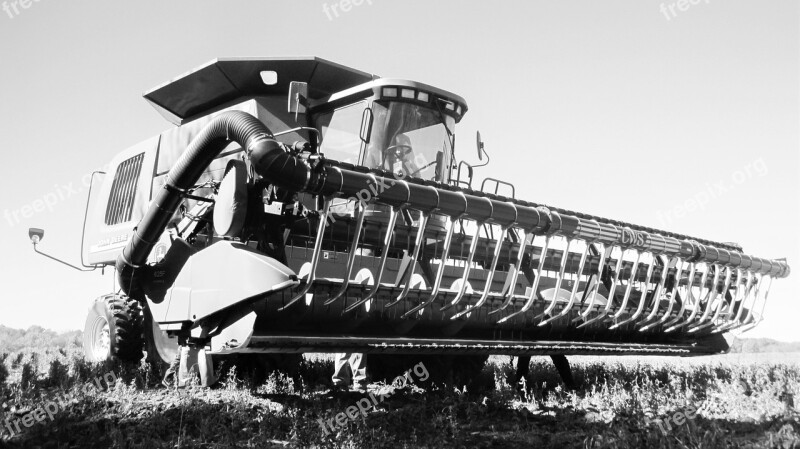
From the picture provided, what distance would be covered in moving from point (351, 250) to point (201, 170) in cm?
168

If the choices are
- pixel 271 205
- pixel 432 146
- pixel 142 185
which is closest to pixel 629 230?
pixel 432 146

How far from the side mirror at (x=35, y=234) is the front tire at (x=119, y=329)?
159 centimetres

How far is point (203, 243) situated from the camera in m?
5.57

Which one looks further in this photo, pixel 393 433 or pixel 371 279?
pixel 371 279

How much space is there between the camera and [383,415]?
482 cm

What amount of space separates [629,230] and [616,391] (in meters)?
1.46

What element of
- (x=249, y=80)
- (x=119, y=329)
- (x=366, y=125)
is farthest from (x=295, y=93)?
(x=119, y=329)

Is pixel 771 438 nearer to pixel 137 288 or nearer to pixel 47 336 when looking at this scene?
pixel 137 288

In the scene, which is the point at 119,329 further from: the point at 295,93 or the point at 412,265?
the point at 412,265

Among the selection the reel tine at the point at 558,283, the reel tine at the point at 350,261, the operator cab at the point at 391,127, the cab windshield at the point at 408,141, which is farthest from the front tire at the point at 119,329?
the reel tine at the point at 558,283

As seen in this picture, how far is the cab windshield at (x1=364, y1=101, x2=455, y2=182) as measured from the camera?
6.68 metres

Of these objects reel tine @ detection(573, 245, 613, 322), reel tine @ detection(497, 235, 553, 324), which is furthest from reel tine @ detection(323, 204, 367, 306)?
reel tine @ detection(573, 245, 613, 322)

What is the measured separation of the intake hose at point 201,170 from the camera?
427 cm

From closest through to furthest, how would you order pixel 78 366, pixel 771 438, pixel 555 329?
pixel 771 438 → pixel 555 329 → pixel 78 366
